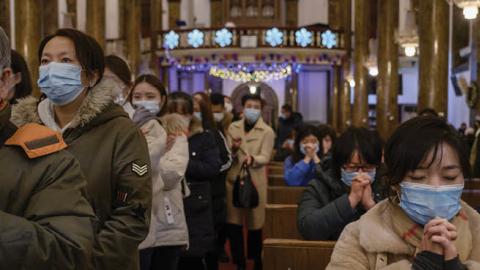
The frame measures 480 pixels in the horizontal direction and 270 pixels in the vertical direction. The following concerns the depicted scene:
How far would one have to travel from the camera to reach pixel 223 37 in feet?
85.3

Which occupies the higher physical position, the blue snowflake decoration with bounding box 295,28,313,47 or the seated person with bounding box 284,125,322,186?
the blue snowflake decoration with bounding box 295,28,313,47

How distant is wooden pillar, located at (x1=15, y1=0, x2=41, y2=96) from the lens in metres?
11.3

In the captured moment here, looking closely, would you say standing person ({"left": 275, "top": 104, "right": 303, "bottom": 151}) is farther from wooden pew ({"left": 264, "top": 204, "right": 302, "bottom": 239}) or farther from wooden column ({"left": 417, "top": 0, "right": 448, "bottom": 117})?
wooden pew ({"left": 264, "top": 204, "right": 302, "bottom": 239})

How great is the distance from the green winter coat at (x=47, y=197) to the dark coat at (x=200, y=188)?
3.51 meters

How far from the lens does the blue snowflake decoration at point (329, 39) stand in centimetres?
2631

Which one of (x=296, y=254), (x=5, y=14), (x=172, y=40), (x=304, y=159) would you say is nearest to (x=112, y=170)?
(x=296, y=254)

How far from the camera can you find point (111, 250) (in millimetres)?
2383

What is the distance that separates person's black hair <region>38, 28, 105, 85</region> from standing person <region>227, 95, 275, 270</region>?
13.5 feet

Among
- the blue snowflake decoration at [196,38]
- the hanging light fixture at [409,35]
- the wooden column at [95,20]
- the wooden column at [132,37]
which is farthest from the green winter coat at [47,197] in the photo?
the blue snowflake decoration at [196,38]

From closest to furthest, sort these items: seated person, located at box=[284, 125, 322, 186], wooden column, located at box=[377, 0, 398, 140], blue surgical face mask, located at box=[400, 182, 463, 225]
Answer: blue surgical face mask, located at box=[400, 182, 463, 225] < seated person, located at box=[284, 125, 322, 186] < wooden column, located at box=[377, 0, 398, 140]

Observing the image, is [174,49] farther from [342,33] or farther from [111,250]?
[111,250]

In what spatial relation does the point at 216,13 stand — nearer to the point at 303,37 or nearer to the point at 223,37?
the point at 223,37

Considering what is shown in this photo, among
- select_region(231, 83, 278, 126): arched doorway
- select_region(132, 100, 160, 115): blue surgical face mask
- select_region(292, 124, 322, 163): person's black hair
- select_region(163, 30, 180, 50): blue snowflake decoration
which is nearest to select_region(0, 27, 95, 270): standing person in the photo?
select_region(132, 100, 160, 115): blue surgical face mask

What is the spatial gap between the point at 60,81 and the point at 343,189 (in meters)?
1.52
